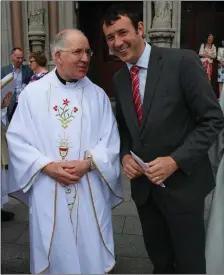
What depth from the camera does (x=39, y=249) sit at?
2180mm

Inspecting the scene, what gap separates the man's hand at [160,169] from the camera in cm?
178

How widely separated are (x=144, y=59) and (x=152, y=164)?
1.94 ft

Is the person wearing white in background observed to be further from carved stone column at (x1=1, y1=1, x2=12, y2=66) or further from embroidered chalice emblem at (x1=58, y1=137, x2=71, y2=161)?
carved stone column at (x1=1, y1=1, x2=12, y2=66)

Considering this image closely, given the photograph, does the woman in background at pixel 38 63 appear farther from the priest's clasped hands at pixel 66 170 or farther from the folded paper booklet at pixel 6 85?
the priest's clasped hands at pixel 66 170

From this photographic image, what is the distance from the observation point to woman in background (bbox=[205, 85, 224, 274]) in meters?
2.26

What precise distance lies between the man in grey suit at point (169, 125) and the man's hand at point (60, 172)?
32 centimetres

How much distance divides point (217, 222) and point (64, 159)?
107cm

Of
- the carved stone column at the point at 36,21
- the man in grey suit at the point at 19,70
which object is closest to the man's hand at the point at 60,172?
the man in grey suit at the point at 19,70

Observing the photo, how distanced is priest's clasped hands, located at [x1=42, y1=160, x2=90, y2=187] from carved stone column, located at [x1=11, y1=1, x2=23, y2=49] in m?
7.95

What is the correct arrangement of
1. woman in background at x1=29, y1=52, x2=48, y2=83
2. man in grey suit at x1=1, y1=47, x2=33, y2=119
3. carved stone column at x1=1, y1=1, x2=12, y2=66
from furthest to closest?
carved stone column at x1=1, y1=1, x2=12, y2=66, man in grey suit at x1=1, y1=47, x2=33, y2=119, woman in background at x1=29, y1=52, x2=48, y2=83

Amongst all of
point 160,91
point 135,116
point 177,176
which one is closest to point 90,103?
point 135,116

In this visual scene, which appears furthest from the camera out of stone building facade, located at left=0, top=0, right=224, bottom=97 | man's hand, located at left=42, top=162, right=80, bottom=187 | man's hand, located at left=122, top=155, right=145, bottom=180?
stone building facade, located at left=0, top=0, right=224, bottom=97

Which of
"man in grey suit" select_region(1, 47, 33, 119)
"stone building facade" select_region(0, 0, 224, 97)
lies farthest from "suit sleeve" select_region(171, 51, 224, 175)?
"stone building facade" select_region(0, 0, 224, 97)

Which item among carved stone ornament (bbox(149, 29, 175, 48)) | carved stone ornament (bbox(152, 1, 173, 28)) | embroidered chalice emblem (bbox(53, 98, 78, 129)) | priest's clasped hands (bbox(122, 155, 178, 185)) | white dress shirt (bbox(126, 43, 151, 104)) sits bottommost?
priest's clasped hands (bbox(122, 155, 178, 185))
